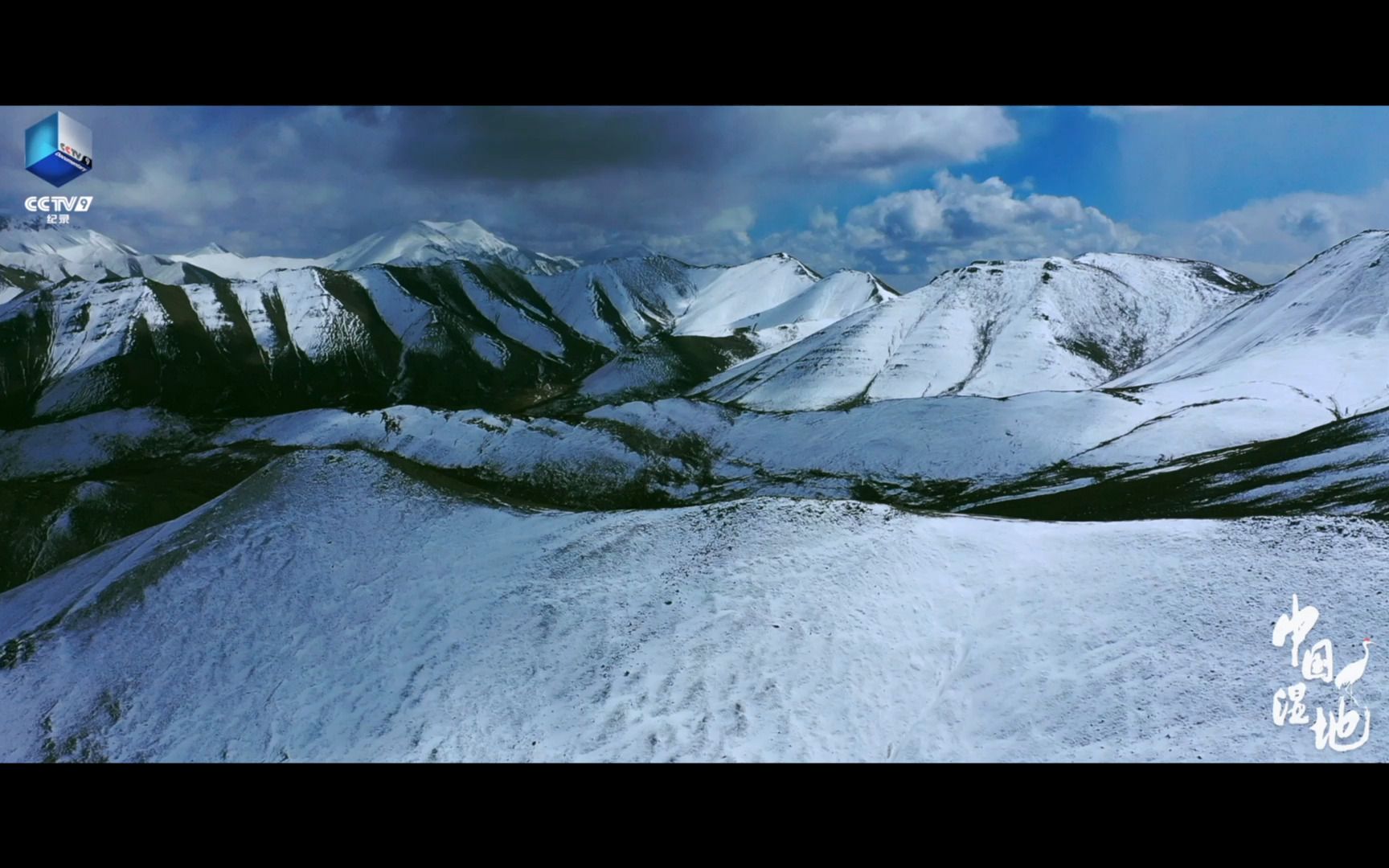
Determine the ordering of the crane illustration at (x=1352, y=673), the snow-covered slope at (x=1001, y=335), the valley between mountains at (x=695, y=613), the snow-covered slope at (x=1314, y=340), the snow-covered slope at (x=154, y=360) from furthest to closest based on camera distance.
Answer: the snow-covered slope at (x=154, y=360) < the snow-covered slope at (x=1001, y=335) < the snow-covered slope at (x=1314, y=340) < the valley between mountains at (x=695, y=613) < the crane illustration at (x=1352, y=673)

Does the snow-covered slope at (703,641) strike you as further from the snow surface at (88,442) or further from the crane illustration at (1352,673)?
the snow surface at (88,442)

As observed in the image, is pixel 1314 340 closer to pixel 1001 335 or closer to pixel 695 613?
pixel 1001 335

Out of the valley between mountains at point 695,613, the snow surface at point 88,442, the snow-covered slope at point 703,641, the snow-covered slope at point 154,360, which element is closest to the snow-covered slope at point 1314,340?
the valley between mountains at point 695,613

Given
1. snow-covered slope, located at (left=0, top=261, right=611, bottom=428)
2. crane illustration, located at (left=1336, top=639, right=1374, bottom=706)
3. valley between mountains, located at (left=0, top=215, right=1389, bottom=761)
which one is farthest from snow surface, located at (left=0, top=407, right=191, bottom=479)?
crane illustration, located at (left=1336, top=639, right=1374, bottom=706)

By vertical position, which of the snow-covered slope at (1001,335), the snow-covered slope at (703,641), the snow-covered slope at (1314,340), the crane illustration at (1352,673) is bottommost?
the crane illustration at (1352,673)
